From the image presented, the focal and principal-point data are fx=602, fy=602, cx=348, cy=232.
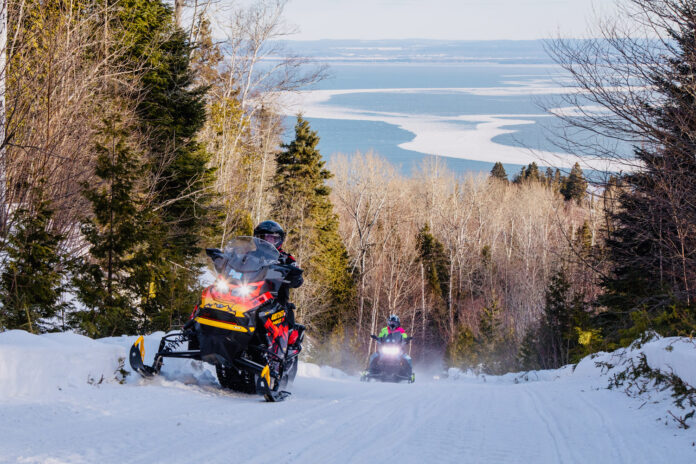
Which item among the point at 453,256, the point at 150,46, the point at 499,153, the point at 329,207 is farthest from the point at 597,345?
the point at 499,153

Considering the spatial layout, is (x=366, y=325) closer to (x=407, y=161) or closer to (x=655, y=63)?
(x=655, y=63)

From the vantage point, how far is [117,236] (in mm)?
9148

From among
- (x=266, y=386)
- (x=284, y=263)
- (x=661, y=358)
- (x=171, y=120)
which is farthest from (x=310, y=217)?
(x=266, y=386)

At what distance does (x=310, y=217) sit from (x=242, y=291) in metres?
27.6

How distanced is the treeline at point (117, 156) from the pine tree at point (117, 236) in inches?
0.8

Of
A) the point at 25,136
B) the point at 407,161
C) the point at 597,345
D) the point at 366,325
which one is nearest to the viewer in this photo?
the point at 25,136

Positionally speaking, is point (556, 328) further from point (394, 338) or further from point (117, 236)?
point (117, 236)

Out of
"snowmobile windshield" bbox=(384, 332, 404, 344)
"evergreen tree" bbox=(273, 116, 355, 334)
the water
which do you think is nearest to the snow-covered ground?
"snowmobile windshield" bbox=(384, 332, 404, 344)

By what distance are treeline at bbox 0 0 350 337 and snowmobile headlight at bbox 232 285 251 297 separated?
242cm

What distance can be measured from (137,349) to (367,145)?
100 metres

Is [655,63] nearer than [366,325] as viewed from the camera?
Yes

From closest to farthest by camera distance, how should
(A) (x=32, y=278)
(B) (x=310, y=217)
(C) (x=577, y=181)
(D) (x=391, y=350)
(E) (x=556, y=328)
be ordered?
1. (A) (x=32, y=278)
2. (C) (x=577, y=181)
3. (D) (x=391, y=350)
4. (E) (x=556, y=328)
5. (B) (x=310, y=217)

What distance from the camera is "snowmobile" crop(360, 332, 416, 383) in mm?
15977

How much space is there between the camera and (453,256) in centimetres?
5172
